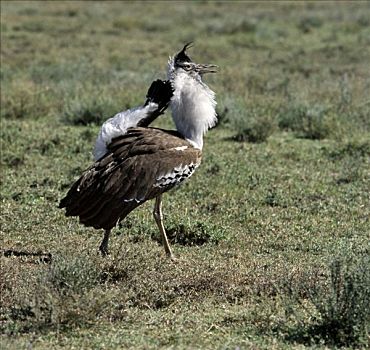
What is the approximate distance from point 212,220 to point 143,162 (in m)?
1.86

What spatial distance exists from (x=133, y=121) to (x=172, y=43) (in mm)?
18110

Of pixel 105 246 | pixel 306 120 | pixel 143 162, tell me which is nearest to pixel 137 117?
pixel 143 162

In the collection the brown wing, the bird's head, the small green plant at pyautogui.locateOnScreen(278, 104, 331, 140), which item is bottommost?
the small green plant at pyautogui.locateOnScreen(278, 104, 331, 140)

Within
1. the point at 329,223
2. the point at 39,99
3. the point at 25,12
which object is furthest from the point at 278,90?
the point at 25,12

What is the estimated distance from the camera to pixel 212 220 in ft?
Answer: 27.4

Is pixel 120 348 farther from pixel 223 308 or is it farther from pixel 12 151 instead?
pixel 12 151

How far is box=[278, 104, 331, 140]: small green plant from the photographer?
12477 mm

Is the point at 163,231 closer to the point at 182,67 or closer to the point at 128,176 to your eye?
the point at 128,176

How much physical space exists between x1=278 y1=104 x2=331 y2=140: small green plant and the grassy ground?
0.03m

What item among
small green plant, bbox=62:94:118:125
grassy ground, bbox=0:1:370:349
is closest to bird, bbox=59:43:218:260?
grassy ground, bbox=0:1:370:349

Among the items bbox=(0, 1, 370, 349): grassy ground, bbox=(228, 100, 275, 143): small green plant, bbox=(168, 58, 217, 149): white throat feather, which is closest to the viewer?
bbox=(0, 1, 370, 349): grassy ground

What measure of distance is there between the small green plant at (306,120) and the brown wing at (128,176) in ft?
19.2

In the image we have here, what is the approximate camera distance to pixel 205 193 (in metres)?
9.35

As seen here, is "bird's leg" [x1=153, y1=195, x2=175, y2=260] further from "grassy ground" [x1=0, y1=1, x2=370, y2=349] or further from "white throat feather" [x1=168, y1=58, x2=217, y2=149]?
"white throat feather" [x1=168, y1=58, x2=217, y2=149]
